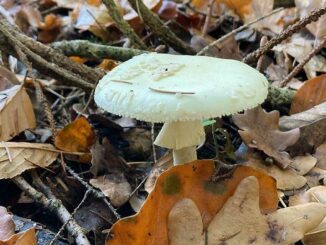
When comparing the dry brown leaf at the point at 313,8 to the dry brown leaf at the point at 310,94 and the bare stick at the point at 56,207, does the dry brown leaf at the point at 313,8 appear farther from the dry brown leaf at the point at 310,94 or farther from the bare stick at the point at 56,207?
the bare stick at the point at 56,207

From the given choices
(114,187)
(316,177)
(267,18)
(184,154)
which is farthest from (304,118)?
(267,18)

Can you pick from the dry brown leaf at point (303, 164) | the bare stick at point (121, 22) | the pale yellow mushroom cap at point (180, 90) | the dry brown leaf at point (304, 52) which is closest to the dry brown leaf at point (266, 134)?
A: the dry brown leaf at point (303, 164)

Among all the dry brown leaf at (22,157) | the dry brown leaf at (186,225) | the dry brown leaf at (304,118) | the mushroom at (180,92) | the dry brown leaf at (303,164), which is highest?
the mushroom at (180,92)

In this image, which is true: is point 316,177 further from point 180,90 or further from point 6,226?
point 6,226

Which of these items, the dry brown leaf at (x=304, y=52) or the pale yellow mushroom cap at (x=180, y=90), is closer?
the pale yellow mushroom cap at (x=180, y=90)

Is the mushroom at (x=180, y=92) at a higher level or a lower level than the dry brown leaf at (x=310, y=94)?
higher

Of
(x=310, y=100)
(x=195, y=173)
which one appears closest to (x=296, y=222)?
(x=195, y=173)

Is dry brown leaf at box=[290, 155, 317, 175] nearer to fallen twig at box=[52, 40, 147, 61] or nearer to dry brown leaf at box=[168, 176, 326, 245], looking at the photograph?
dry brown leaf at box=[168, 176, 326, 245]
